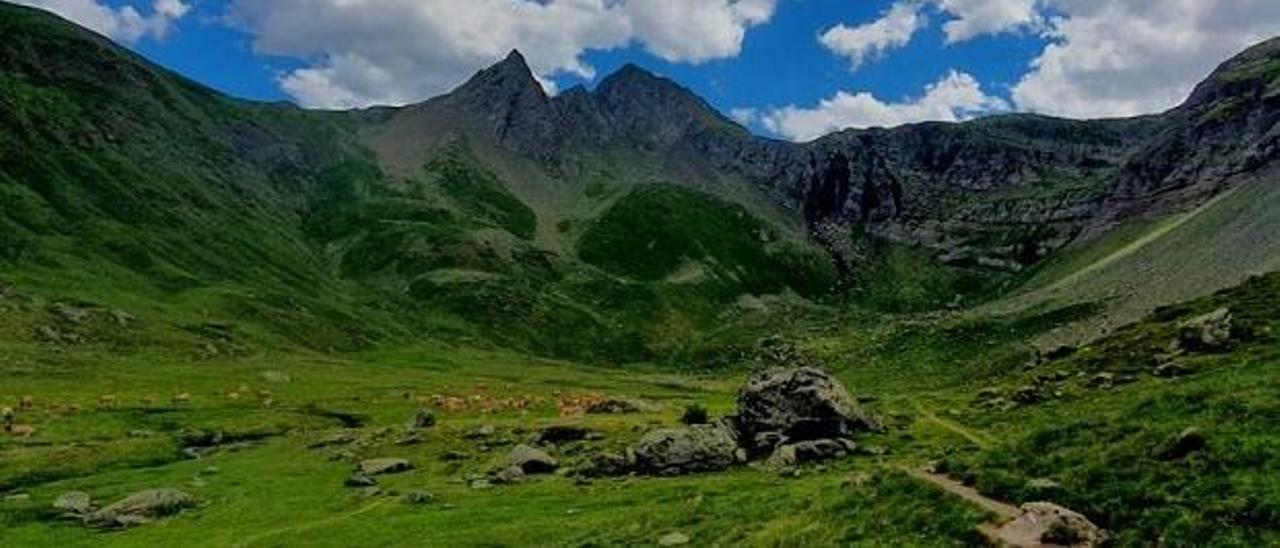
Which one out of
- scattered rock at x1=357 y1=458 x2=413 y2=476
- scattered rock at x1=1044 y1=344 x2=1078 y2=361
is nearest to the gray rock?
scattered rock at x1=357 y1=458 x2=413 y2=476

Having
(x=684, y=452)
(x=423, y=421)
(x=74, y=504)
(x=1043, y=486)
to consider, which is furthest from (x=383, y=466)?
(x=1043, y=486)

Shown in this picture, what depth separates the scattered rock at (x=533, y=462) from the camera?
277ft

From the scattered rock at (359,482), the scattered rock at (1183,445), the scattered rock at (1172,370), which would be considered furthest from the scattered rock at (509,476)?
the scattered rock at (1183,445)

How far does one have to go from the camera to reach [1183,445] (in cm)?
3784

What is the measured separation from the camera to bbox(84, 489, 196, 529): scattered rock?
73.0 metres

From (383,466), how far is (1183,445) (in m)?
67.8

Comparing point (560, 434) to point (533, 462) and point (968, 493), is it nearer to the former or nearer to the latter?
point (533, 462)

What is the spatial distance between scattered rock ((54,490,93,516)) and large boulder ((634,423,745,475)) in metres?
40.3

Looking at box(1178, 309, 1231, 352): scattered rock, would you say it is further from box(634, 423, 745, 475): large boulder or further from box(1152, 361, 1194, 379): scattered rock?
box(634, 423, 745, 475): large boulder

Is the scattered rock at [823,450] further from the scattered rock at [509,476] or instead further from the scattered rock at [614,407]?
the scattered rock at [614,407]

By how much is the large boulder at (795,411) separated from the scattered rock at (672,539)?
34228mm

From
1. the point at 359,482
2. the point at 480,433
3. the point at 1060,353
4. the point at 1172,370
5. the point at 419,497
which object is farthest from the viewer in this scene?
the point at 1060,353

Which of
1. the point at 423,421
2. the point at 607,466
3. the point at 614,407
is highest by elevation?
the point at 423,421

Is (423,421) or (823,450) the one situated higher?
(423,421)
